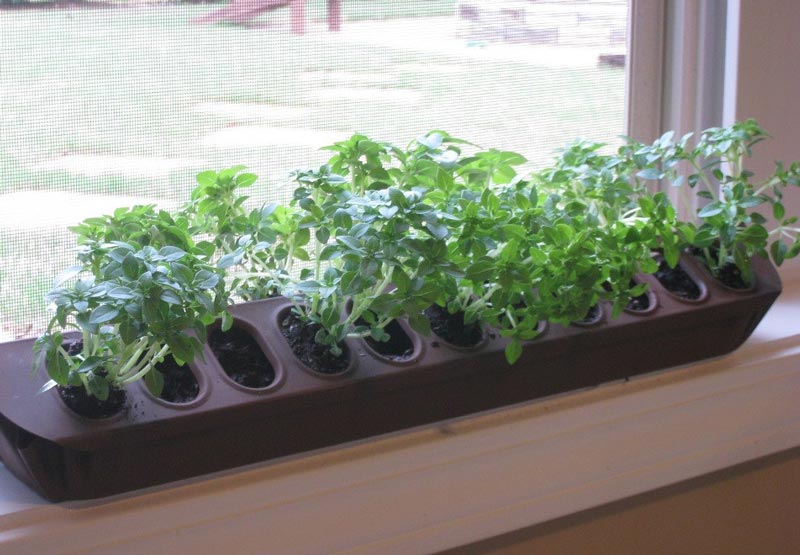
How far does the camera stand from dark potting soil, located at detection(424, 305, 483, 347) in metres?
0.96

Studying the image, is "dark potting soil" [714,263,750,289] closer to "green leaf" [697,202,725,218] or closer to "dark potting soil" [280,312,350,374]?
"green leaf" [697,202,725,218]

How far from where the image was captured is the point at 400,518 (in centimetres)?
96

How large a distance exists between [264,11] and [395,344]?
1.33 ft

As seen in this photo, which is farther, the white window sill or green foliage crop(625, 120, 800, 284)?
green foliage crop(625, 120, 800, 284)

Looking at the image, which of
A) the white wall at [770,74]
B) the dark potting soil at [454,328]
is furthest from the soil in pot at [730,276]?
the dark potting soil at [454,328]

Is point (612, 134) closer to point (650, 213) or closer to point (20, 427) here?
point (650, 213)

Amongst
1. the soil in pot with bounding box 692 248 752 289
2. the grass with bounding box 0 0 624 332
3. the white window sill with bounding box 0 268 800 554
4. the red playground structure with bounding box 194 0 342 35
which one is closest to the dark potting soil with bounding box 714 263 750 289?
the soil in pot with bounding box 692 248 752 289

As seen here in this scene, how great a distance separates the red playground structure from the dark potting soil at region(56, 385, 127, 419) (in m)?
0.43

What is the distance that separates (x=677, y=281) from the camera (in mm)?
1143

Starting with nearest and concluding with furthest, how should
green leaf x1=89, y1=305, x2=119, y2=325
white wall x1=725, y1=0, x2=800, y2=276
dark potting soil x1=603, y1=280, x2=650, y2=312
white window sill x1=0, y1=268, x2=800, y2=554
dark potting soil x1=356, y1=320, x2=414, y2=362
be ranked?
green leaf x1=89, y1=305, x2=119, y2=325, white window sill x1=0, y1=268, x2=800, y2=554, dark potting soil x1=356, y1=320, x2=414, y2=362, dark potting soil x1=603, y1=280, x2=650, y2=312, white wall x1=725, y1=0, x2=800, y2=276

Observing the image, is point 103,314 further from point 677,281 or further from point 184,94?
point 677,281

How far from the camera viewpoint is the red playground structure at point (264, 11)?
3.38ft

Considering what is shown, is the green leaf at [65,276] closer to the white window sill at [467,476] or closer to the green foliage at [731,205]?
the white window sill at [467,476]

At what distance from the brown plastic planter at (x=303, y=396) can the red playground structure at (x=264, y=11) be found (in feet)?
1.08
